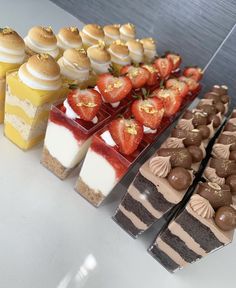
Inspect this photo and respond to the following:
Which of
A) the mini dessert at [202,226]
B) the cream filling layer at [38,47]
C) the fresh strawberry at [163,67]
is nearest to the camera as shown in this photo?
the mini dessert at [202,226]

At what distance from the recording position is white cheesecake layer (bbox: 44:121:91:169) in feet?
4.11

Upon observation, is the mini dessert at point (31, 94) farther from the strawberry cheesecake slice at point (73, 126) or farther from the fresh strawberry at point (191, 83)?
the fresh strawberry at point (191, 83)

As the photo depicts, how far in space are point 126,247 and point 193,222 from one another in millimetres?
328

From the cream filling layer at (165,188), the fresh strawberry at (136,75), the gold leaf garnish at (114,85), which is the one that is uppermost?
the gold leaf garnish at (114,85)

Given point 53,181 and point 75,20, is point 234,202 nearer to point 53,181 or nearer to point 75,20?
point 53,181

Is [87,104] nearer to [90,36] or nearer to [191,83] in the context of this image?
[90,36]

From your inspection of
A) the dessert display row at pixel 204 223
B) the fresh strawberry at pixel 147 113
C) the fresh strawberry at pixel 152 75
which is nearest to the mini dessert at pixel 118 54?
the fresh strawberry at pixel 152 75

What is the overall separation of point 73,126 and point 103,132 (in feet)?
0.36

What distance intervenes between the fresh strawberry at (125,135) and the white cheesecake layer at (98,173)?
0.30 ft

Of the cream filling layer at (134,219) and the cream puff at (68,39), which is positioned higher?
the cream puff at (68,39)

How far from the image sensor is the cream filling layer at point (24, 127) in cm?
134

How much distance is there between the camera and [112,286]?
116 centimetres

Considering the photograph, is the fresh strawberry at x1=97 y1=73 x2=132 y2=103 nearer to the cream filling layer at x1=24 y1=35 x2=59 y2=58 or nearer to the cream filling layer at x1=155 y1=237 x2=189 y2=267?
the cream filling layer at x1=24 y1=35 x2=59 y2=58

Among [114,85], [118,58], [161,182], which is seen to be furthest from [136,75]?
[161,182]
